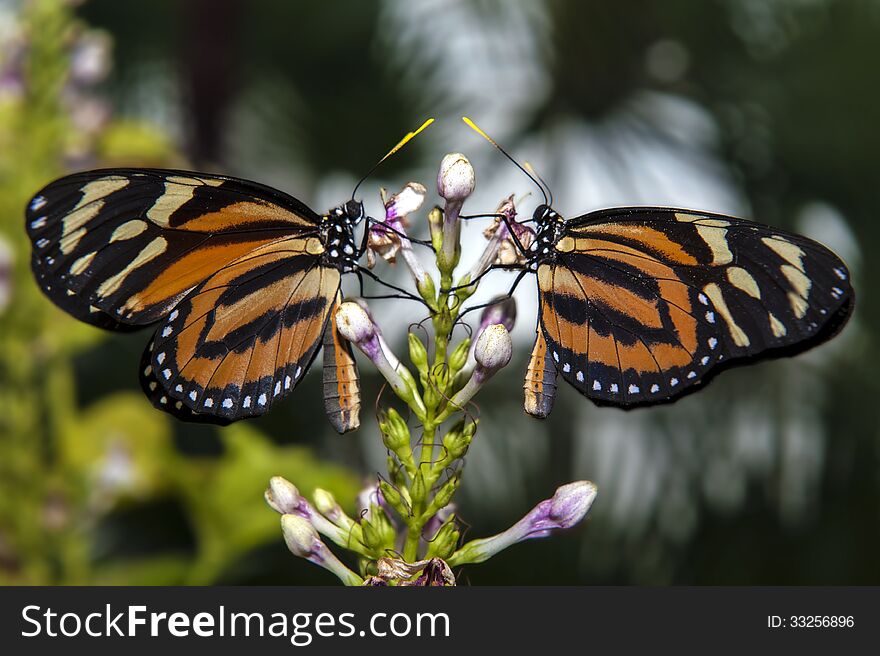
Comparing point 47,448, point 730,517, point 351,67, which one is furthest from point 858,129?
point 47,448

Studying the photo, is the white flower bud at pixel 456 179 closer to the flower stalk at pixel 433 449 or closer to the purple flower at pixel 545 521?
the flower stalk at pixel 433 449

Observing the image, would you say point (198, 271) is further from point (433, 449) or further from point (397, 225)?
point (433, 449)

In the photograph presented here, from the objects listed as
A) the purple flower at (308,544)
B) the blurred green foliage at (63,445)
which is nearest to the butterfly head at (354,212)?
the purple flower at (308,544)

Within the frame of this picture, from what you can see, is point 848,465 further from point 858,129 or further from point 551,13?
point 551,13

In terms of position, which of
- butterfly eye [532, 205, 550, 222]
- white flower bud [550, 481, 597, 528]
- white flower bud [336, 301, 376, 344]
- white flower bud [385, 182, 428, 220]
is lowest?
white flower bud [550, 481, 597, 528]

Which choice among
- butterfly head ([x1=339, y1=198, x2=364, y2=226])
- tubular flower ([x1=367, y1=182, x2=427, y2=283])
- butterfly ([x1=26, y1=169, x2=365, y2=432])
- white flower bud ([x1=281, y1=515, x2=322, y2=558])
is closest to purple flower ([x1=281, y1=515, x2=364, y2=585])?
white flower bud ([x1=281, y1=515, x2=322, y2=558])

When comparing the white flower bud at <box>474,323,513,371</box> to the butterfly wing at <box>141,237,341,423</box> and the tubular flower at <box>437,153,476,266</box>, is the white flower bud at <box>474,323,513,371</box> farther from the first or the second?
the butterfly wing at <box>141,237,341,423</box>
